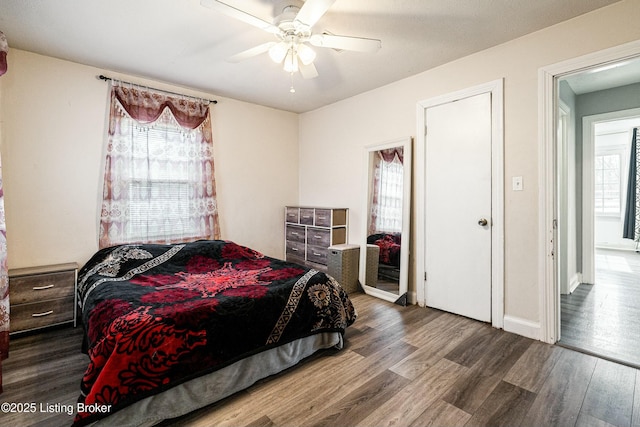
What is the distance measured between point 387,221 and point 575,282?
8.52 ft

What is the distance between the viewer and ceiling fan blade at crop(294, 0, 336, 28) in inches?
62.0

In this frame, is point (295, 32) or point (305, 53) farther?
point (305, 53)

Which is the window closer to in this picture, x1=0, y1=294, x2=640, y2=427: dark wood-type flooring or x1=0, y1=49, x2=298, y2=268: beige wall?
x1=0, y1=294, x2=640, y2=427: dark wood-type flooring

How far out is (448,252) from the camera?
2945 millimetres

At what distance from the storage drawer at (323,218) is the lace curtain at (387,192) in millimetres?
533

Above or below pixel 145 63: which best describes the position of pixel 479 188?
below

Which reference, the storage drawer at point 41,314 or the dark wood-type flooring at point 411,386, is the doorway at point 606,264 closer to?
the dark wood-type flooring at point 411,386

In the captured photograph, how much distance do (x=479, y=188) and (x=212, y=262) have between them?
267cm

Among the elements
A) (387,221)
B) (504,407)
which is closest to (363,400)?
(504,407)

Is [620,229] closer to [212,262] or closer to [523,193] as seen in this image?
[523,193]

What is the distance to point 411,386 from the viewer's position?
5.89ft

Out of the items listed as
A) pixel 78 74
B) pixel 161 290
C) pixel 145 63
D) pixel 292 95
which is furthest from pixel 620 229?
pixel 78 74

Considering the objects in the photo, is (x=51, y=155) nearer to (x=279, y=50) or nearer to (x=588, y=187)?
(x=279, y=50)

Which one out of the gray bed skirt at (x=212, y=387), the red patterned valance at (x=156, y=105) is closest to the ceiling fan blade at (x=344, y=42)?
the gray bed skirt at (x=212, y=387)
